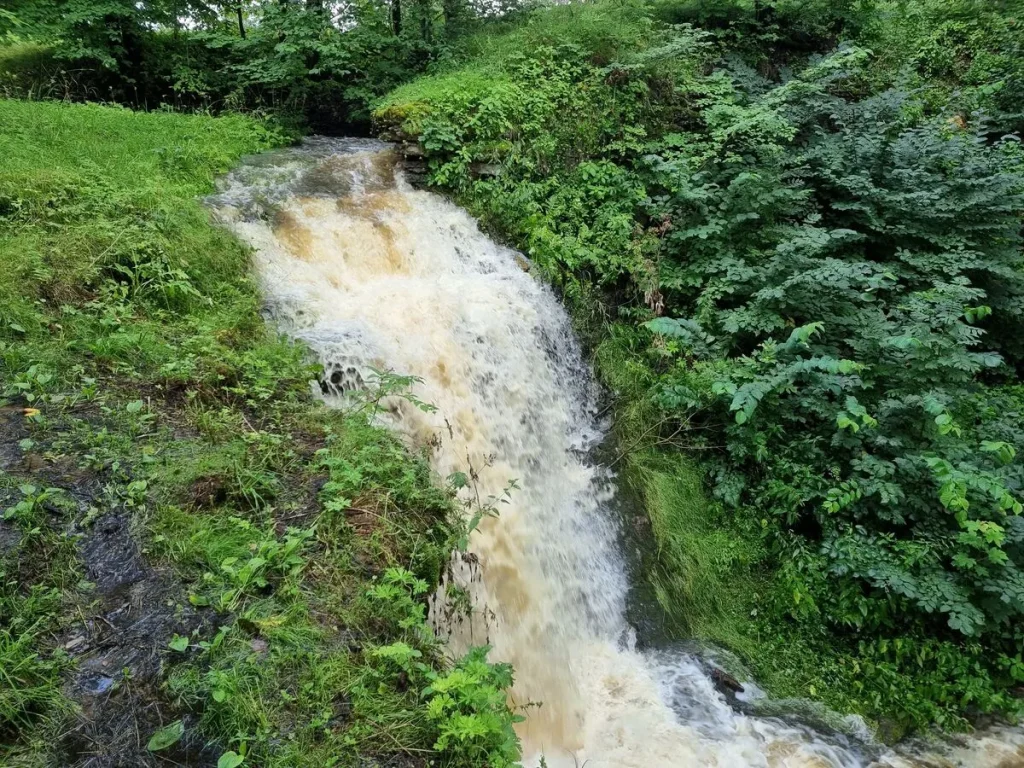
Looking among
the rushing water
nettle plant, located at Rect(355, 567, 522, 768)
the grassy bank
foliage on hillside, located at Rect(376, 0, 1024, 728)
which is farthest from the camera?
foliage on hillside, located at Rect(376, 0, 1024, 728)

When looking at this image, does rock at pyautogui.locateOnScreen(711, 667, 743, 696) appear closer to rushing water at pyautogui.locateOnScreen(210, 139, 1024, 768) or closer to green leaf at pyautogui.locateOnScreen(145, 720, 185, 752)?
rushing water at pyautogui.locateOnScreen(210, 139, 1024, 768)

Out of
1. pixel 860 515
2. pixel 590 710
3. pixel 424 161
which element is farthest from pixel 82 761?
pixel 424 161

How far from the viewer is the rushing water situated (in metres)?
4.24

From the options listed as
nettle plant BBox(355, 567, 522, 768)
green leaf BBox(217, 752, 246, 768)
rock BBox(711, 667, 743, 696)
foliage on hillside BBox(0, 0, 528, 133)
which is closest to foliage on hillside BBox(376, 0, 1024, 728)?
rock BBox(711, 667, 743, 696)

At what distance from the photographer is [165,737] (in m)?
2.33

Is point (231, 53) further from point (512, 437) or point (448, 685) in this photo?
point (448, 685)

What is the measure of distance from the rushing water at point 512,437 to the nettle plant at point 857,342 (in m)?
1.11

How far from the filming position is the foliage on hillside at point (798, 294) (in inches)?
188

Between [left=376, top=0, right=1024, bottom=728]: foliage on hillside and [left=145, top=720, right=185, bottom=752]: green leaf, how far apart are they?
4.03 m

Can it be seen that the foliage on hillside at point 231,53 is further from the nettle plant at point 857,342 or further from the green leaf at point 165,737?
Answer: the green leaf at point 165,737

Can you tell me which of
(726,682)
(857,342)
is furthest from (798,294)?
(726,682)

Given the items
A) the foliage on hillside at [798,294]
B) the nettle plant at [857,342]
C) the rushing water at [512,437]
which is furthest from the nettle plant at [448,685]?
the nettle plant at [857,342]

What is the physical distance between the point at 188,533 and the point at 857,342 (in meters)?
5.95

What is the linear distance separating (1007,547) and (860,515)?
1056 millimetres
